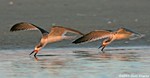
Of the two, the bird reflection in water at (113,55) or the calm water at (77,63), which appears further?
the bird reflection in water at (113,55)

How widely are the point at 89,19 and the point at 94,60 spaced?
5.11 m

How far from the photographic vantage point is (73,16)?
16.6 m

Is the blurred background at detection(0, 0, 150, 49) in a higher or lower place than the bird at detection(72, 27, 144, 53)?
lower

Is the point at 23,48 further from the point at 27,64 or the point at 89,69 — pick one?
the point at 89,69

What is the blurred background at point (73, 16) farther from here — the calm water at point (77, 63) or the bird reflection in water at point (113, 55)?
the bird reflection in water at point (113, 55)

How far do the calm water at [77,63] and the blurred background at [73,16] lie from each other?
781 millimetres

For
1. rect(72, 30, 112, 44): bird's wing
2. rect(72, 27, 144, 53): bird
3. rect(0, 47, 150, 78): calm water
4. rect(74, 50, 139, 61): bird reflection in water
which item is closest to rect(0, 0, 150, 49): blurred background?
rect(0, 47, 150, 78): calm water

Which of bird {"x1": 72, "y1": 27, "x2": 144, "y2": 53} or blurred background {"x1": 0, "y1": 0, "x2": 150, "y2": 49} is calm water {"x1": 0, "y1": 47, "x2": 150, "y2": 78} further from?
blurred background {"x1": 0, "y1": 0, "x2": 150, "y2": 49}

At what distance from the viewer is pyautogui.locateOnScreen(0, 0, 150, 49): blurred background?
14051mm

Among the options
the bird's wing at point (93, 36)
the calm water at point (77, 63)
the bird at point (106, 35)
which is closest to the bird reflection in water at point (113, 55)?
the calm water at point (77, 63)

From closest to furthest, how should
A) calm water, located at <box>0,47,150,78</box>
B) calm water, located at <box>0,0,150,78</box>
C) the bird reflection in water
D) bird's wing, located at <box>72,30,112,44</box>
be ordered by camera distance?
calm water, located at <box>0,47,150,78</box> < calm water, located at <box>0,0,150,78</box> < bird's wing, located at <box>72,30,112,44</box> < the bird reflection in water

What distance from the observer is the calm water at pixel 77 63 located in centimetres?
988

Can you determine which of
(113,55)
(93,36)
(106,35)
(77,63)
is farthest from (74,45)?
(77,63)

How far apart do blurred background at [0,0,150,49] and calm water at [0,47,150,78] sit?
78cm
